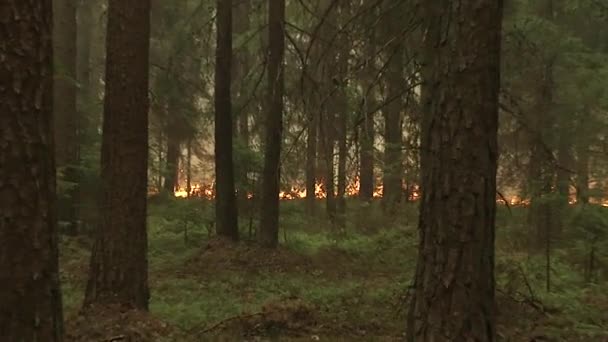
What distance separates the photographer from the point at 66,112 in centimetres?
1380

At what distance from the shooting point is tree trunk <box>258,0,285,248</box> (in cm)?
1314

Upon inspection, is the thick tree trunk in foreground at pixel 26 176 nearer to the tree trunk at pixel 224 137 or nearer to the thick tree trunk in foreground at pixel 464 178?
the thick tree trunk in foreground at pixel 464 178

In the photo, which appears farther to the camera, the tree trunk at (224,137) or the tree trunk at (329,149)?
the tree trunk at (224,137)

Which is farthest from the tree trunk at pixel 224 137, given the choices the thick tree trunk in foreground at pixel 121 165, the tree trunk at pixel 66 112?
the thick tree trunk in foreground at pixel 121 165

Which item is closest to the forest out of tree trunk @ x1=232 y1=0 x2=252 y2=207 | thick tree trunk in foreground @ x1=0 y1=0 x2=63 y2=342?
thick tree trunk in foreground @ x1=0 y1=0 x2=63 y2=342

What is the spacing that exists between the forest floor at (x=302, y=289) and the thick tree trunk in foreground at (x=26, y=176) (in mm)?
3194

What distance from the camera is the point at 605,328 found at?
22.8ft

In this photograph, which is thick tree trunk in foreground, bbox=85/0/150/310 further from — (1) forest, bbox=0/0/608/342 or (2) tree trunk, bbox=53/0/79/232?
(2) tree trunk, bbox=53/0/79/232

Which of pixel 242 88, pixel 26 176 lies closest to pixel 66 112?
pixel 242 88

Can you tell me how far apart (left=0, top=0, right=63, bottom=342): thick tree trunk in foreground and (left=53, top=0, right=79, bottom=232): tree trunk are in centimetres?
1078

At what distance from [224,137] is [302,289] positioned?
5007mm

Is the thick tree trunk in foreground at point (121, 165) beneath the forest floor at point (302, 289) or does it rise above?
above

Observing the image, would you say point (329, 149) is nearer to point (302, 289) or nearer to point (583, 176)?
point (302, 289)

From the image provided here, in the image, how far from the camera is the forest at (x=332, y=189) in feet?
9.73
